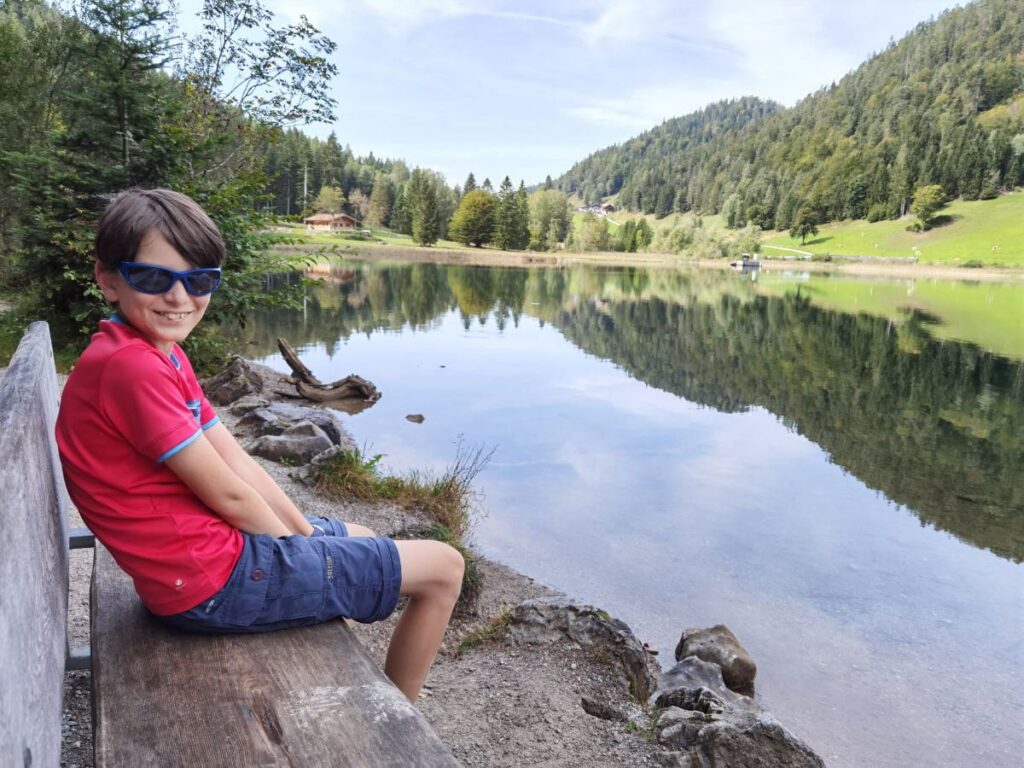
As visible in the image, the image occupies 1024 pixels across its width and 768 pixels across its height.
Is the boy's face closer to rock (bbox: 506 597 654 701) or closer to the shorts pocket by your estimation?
the shorts pocket

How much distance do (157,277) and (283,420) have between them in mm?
9252

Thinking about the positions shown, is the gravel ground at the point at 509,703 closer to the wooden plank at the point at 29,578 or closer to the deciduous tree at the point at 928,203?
the wooden plank at the point at 29,578

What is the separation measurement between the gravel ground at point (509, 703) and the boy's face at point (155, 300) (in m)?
2.18

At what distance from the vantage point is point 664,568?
8.27 m

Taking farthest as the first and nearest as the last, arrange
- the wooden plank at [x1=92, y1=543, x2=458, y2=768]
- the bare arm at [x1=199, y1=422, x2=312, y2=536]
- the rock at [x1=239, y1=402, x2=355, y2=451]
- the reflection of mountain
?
the reflection of mountain
the rock at [x1=239, y1=402, x2=355, y2=451]
the bare arm at [x1=199, y1=422, x2=312, y2=536]
the wooden plank at [x1=92, y1=543, x2=458, y2=768]

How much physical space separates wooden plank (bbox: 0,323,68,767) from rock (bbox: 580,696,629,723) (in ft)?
10.4

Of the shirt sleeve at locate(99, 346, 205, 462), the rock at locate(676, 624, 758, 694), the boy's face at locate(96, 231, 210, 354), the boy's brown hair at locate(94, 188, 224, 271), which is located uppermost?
the boy's brown hair at locate(94, 188, 224, 271)

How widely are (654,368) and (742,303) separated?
2416cm

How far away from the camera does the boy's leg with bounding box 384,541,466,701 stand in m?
2.54

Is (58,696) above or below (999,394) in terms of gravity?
above

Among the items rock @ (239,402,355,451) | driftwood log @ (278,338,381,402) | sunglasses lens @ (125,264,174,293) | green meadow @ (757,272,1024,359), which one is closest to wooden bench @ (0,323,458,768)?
sunglasses lens @ (125,264,174,293)

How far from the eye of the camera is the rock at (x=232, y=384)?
13445 millimetres

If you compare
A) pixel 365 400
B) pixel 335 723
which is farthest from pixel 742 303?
pixel 335 723

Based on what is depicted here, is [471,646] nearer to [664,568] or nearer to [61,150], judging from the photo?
[664,568]
